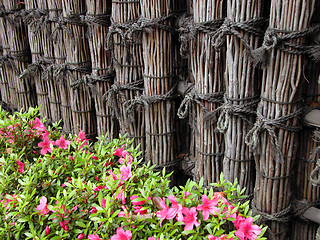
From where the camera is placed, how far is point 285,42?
1.87 m

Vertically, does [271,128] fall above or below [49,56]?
below

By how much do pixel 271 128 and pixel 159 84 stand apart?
0.96m

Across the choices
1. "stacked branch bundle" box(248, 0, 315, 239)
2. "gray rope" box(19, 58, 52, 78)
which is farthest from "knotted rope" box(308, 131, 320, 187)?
"gray rope" box(19, 58, 52, 78)

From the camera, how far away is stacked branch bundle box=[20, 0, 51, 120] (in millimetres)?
3533

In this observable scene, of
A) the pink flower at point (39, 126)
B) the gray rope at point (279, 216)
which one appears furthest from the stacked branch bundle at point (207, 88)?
the pink flower at point (39, 126)

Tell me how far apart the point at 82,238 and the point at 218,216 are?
0.61 meters

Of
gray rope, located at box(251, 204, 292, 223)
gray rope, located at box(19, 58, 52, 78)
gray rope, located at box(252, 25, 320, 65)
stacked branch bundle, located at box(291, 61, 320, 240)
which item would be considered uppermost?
gray rope, located at box(252, 25, 320, 65)

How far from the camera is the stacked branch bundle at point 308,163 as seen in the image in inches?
78.8

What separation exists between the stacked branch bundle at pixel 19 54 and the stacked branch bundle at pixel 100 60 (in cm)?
130

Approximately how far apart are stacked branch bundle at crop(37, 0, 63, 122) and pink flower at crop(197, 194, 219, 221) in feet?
8.05

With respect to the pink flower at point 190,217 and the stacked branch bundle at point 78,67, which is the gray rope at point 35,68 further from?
the pink flower at point 190,217

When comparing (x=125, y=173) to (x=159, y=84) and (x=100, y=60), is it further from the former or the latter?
(x=100, y=60)

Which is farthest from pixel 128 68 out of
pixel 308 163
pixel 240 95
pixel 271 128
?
pixel 308 163

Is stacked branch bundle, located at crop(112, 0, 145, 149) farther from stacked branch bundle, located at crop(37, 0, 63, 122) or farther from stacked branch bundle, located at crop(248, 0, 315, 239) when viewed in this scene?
stacked branch bundle, located at crop(248, 0, 315, 239)
